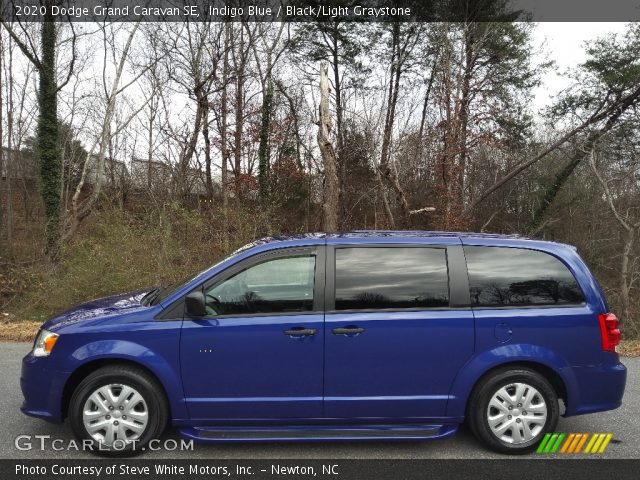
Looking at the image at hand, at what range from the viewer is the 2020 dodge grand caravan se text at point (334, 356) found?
3580mm

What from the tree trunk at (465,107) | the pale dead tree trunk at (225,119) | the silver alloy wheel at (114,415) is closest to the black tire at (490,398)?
the silver alloy wheel at (114,415)

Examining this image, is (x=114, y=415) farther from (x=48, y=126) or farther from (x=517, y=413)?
(x=48, y=126)

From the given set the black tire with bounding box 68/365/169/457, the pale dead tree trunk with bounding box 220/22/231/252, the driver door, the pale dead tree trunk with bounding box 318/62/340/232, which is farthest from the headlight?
the pale dead tree trunk with bounding box 220/22/231/252

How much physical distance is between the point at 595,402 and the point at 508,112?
63.7 ft

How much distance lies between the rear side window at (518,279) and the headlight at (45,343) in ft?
10.6

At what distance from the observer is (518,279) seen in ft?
12.6

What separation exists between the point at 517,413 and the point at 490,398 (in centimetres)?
24

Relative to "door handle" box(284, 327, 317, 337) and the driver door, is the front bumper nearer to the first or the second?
the driver door

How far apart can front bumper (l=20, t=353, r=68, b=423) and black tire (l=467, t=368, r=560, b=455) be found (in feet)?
10.3

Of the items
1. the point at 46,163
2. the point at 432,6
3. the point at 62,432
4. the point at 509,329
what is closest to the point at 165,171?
the point at 46,163

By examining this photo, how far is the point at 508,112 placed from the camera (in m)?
20.9
